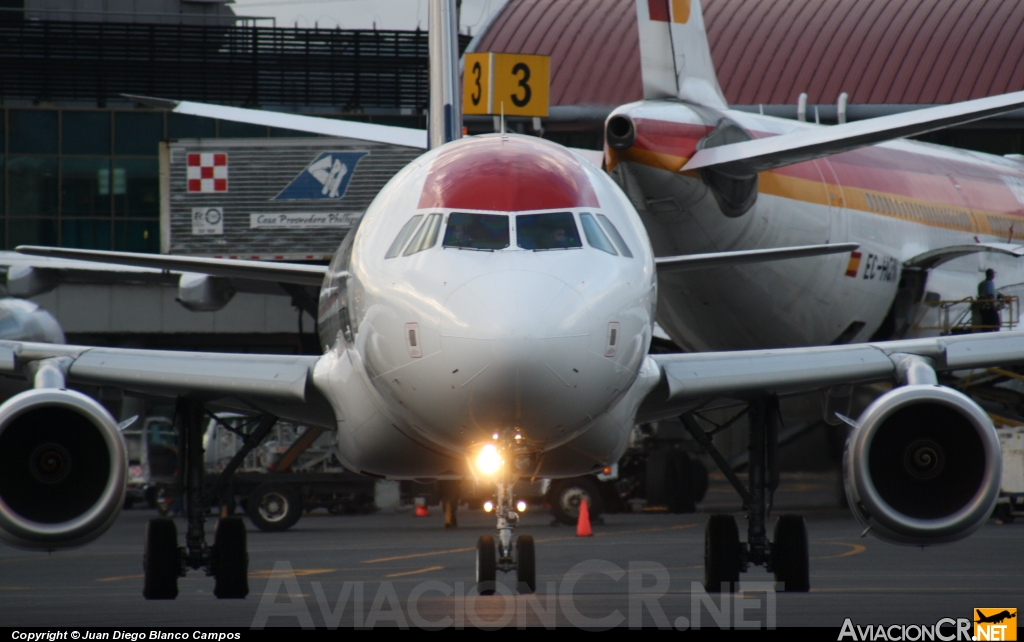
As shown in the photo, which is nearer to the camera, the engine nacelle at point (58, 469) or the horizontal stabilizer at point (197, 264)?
the engine nacelle at point (58, 469)

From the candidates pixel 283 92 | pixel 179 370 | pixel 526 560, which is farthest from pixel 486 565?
pixel 283 92

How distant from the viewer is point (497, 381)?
8.85m

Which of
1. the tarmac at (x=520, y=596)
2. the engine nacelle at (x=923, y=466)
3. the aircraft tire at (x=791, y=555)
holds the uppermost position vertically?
the engine nacelle at (x=923, y=466)

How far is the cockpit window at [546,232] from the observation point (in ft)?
31.6

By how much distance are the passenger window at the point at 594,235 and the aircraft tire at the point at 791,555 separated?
3.49 meters

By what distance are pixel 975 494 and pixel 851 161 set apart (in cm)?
1594

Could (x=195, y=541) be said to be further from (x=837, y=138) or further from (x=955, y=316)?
(x=955, y=316)

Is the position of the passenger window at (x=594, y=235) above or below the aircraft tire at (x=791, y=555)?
above

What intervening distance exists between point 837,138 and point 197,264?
8266 millimetres

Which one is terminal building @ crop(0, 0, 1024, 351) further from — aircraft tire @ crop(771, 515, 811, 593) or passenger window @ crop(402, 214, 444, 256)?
passenger window @ crop(402, 214, 444, 256)

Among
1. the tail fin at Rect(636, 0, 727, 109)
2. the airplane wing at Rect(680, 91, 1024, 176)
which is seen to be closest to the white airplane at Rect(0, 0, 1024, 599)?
the airplane wing at Rect(680, 91, 1024, 176)

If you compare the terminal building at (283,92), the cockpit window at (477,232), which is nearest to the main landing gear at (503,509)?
the cockpit window at (477,232)

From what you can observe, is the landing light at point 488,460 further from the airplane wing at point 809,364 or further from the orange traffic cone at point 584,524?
the orange traffic cone at point 584,524

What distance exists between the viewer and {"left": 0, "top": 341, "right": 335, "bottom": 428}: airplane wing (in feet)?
37.7
